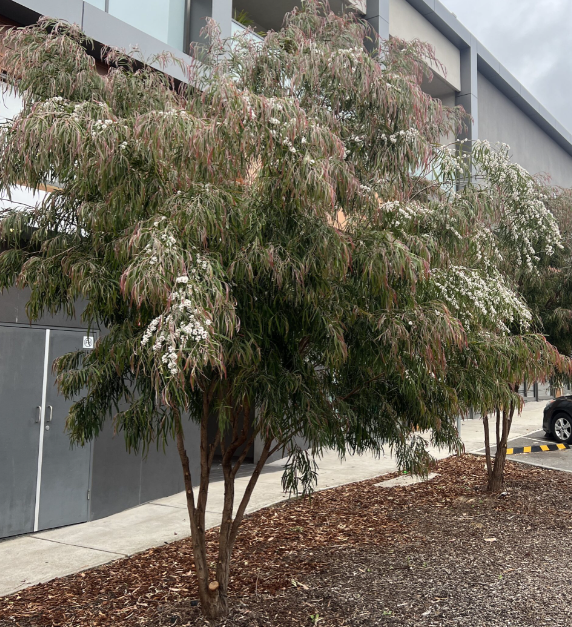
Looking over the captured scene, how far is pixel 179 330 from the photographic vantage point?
3.00 m

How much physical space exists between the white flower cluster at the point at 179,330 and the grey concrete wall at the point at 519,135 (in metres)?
17.7

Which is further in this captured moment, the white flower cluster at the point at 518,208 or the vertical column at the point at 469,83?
the vertical column at the point at 469,83

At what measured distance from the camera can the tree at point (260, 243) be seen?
3529mm

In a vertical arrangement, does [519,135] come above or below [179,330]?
above

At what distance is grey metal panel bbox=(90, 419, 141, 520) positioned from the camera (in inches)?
309

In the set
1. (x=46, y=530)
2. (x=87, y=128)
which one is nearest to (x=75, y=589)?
(x=46, y=530)

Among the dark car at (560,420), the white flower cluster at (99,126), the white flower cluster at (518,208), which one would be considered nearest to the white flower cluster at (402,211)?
the white flower cluster at (99,126)

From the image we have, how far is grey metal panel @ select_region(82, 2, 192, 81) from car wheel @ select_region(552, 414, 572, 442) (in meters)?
11.9

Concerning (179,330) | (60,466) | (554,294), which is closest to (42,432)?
(60,466)

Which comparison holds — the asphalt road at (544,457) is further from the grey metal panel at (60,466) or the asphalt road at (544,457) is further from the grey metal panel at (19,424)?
the grey metal panel at (19,424)

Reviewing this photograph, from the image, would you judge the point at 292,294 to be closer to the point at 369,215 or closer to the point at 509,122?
the point at 369,215

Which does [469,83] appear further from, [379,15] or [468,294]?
[468,294]

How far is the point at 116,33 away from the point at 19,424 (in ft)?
16.7

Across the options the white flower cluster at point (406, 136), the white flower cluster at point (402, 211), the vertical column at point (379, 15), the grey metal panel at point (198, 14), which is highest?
the vertical column at point (379, 15)
